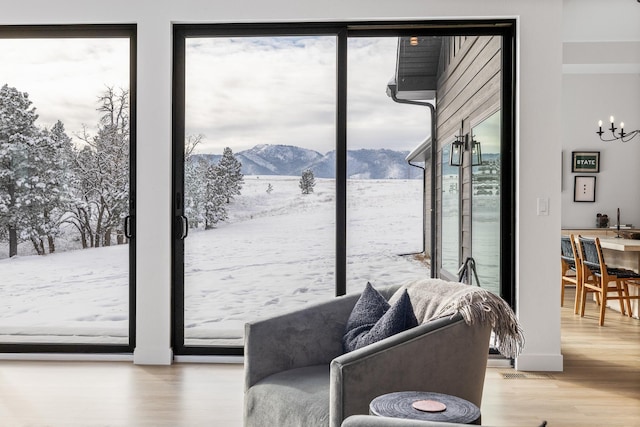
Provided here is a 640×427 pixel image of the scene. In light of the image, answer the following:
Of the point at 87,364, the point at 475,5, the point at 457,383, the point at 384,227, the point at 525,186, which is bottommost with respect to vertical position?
the point at 87,364

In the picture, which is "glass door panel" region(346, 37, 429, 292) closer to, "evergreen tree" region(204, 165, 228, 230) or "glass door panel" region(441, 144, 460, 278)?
"glass door panel" region(441, 144, 460, 278)

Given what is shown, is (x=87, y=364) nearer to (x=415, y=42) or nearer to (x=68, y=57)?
(x=68, y=57)

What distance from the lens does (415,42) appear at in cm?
436

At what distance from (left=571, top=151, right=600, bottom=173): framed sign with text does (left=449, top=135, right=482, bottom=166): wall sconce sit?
516 centimetres

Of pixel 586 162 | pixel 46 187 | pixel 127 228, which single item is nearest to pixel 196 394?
pixel 127 228

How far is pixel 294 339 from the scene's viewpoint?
2.66 m

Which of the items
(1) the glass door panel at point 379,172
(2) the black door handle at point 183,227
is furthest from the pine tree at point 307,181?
(2) the black door handle at point 183,227

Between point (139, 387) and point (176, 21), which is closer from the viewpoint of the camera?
point (139, 387)

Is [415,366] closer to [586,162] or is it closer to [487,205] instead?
[487,205]

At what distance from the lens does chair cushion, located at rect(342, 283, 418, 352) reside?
2.43 meters

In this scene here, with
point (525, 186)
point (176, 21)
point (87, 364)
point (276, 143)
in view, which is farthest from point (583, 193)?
point (87, 364)

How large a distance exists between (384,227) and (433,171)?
0.55 meters

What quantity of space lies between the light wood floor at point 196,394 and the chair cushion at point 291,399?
0.74 meters

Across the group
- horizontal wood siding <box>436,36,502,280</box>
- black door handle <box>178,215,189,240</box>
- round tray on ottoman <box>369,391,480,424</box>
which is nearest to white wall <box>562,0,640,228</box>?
horizontal wood siding <box>436,36,502,280</box>
